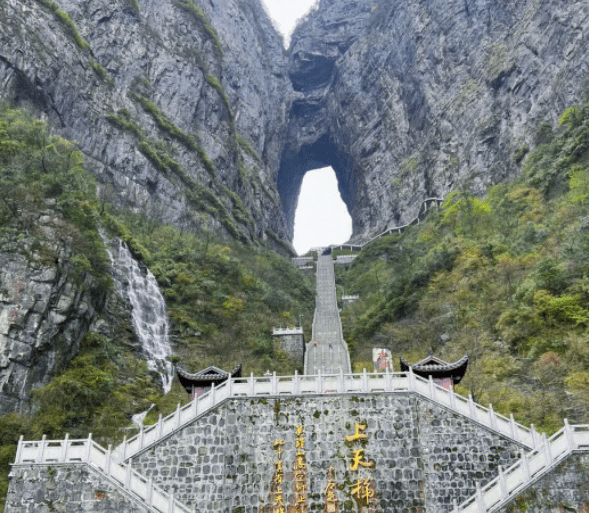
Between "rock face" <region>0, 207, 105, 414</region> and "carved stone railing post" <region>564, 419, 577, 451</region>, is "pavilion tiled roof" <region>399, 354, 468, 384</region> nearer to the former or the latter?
"carved stone railing post" <region>564, 419, 577, 451</region>

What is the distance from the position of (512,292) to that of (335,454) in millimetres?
16511

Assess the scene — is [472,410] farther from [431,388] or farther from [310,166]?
[310,166]

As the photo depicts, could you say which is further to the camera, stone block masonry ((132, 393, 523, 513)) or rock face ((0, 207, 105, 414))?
rock face ((0, 207, 105, 414))

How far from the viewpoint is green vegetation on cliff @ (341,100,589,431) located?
22.8 metres

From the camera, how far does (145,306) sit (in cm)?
3475

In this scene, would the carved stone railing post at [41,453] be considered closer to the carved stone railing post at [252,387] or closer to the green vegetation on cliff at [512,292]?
the carved stone railing post at [252,387]

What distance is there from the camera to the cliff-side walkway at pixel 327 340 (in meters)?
35.2

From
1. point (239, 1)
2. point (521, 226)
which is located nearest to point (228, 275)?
point (521, 226)

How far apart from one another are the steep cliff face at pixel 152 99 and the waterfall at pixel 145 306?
427 inches

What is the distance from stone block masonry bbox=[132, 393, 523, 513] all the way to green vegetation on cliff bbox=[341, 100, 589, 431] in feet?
15.5

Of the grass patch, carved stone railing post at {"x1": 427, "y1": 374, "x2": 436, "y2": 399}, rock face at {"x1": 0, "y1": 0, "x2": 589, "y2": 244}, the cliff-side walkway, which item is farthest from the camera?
the grass patch

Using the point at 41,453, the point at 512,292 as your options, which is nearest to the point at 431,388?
the point at 512,292

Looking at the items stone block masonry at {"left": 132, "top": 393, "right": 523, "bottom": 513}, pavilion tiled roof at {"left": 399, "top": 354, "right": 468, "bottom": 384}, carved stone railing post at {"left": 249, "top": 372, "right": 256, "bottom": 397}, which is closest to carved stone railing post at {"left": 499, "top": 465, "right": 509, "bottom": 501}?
stone block masonry at {"left": 132, "top": 393, "right": 523, "bottom": 513}

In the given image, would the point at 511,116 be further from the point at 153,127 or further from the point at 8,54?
the point at 8,54
